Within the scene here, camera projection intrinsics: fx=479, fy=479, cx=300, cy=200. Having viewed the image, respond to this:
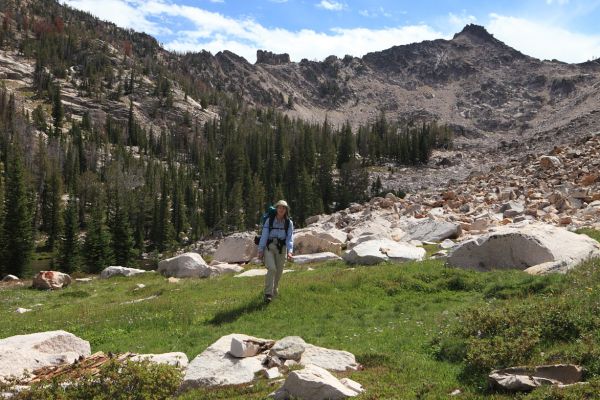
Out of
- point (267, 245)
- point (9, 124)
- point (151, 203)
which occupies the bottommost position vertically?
point (151, 203)

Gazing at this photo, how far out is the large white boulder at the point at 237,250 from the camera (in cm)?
3616

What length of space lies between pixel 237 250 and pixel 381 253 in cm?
1521

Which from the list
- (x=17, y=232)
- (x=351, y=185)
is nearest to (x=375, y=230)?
(x=17, y=232)

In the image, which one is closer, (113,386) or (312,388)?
Result: (113,386)

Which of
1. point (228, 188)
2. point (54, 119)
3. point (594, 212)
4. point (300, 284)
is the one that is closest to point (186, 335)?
point (300, 284)

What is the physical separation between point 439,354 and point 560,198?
27.1 m

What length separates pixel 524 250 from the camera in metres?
18.8

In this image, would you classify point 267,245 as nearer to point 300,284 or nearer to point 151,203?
point 300,284

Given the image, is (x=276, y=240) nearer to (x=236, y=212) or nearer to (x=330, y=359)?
(x=330, y=359)

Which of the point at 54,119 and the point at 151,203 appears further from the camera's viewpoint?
the point at 54,119

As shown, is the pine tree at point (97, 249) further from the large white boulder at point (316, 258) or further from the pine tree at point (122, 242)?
the large white boulder at point (316, 258)

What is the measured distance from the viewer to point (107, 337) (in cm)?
1590

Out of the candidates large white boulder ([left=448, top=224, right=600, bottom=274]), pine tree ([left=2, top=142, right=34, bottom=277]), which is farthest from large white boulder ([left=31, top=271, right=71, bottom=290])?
pine tree ([left=2, top=142, right=34, bottom=277])

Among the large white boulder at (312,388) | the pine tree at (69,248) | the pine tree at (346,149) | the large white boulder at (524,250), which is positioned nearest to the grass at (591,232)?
the large white boulder at (524,250)
